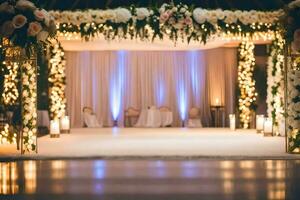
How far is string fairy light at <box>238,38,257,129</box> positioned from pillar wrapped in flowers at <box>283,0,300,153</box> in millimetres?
7738

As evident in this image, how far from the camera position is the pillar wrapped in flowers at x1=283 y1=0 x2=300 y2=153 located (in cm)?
1063

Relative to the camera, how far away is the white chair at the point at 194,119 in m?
21.2

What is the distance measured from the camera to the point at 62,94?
1827 centimetres

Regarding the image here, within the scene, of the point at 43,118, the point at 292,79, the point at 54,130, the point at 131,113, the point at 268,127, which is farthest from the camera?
the point at 131,113

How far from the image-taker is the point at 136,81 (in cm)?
2238

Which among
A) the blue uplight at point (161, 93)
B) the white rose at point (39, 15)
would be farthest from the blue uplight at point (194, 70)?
the white rose at point (39, 15)

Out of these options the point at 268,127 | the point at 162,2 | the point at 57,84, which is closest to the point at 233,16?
the point at 162,2

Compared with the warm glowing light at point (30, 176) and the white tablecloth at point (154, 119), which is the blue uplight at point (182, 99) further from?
the warm glowing light at point (30, 176)

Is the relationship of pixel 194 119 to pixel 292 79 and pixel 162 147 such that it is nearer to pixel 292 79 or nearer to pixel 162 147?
pixel 162 147

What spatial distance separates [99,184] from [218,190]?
54.8 inches

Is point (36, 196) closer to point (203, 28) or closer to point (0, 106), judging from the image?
point (203, 28)

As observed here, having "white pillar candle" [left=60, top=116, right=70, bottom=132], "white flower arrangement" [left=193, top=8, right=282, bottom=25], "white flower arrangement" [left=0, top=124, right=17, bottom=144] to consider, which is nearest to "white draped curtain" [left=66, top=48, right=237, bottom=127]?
"white pillar candle" [left=60, top=116, right=70, bottom=132]

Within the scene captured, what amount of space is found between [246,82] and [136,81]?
475cm

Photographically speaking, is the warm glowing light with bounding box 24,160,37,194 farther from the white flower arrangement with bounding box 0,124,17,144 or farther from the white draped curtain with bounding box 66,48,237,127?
the white draped curtain with bounding box 66,48,237,127
